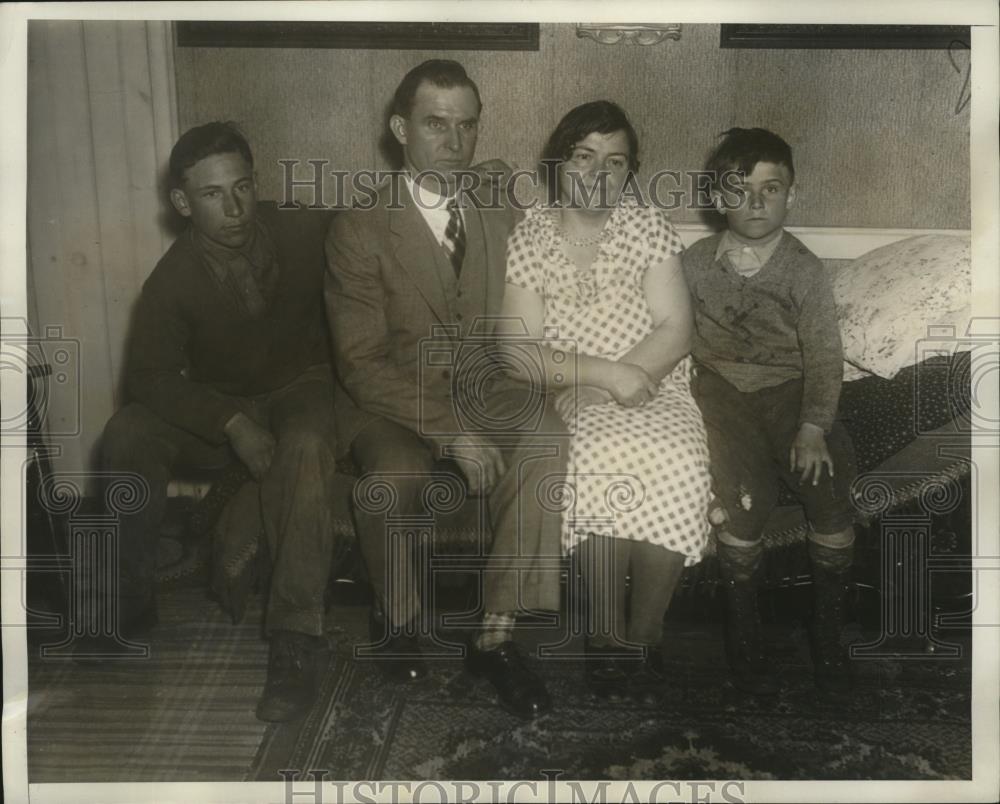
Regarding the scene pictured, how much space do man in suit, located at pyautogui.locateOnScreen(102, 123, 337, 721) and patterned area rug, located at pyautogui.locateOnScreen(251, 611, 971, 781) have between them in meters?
0.09

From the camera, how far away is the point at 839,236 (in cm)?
199

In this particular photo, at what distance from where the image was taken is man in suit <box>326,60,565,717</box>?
1860 millimetres

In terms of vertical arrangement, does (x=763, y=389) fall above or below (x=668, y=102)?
below

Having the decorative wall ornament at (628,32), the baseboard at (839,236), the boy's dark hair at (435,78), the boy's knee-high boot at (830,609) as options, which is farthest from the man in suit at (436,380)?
the boy's knee-high boot at (830,609)

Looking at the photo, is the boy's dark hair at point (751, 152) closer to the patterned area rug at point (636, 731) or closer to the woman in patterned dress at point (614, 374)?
the woman in patterned dress at point (614, 374)

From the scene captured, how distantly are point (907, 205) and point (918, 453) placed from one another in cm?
45

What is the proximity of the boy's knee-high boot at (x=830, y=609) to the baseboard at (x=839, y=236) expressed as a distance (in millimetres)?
536

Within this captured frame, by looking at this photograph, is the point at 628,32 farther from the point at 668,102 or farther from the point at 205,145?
the point at 205,145

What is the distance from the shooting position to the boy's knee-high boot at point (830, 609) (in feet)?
6.27

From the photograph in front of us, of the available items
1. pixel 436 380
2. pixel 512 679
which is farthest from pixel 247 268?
pixel 512 679

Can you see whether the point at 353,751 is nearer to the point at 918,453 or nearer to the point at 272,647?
the point at 272,647

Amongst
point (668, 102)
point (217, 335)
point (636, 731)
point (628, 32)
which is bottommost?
point (636, 731)

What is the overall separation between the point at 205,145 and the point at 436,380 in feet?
1.90

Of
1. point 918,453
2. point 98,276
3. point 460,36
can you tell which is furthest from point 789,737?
point 98,276
